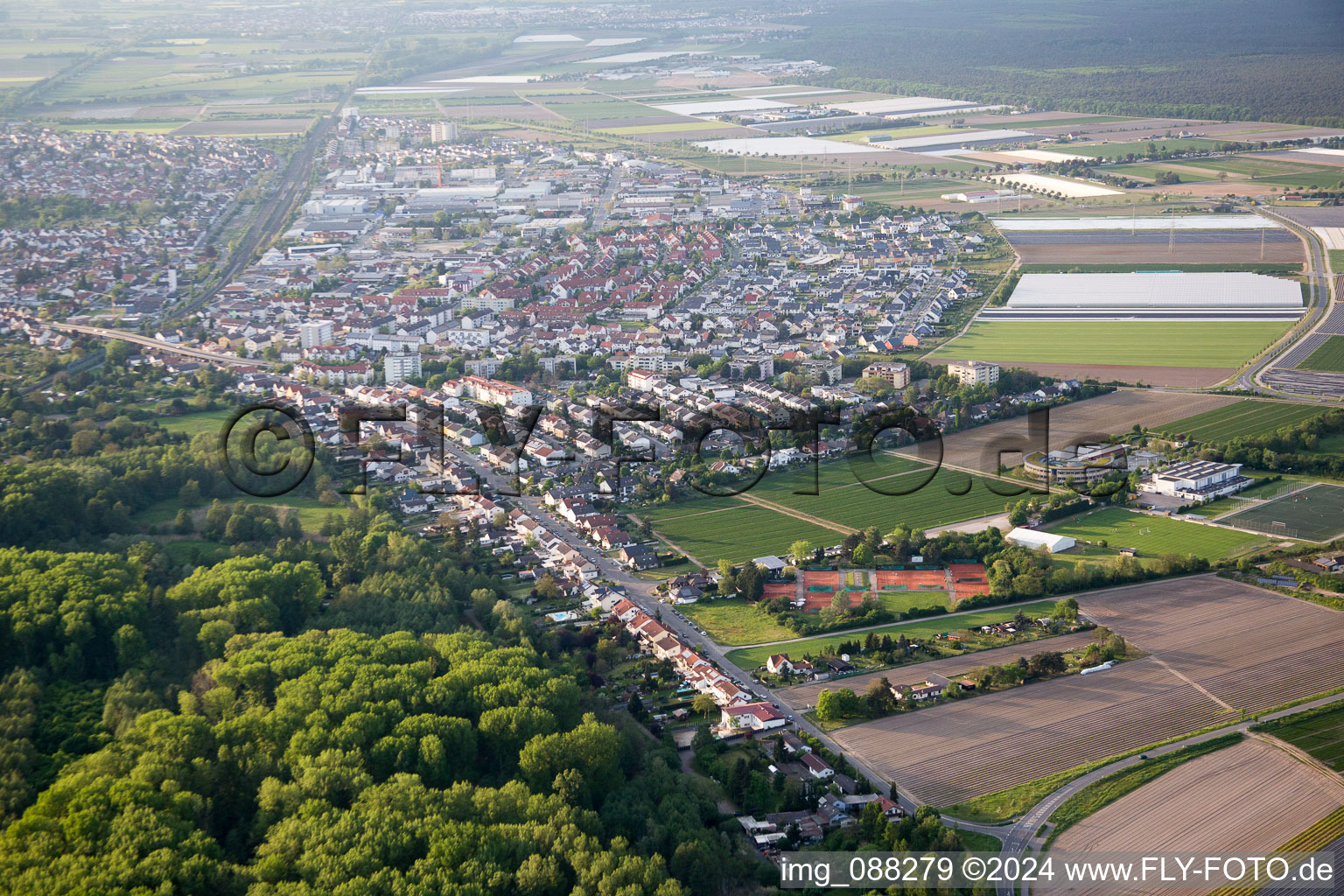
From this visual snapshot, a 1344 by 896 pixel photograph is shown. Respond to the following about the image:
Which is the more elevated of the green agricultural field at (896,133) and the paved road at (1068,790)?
the green agricultural field at (896,133)

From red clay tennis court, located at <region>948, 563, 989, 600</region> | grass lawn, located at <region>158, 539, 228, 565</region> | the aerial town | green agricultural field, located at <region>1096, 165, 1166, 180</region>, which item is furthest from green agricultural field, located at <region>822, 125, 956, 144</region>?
grass lawn, located at <region>158, 539, 228, 565</region>

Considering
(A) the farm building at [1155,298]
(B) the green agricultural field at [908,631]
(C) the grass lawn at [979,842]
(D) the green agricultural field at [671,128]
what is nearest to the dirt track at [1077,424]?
(B) the green agricultural field at [908,631]

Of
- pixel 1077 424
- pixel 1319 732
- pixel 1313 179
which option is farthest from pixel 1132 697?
pixel 1313 179

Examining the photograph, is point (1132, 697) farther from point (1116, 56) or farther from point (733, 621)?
point (1116, 56)

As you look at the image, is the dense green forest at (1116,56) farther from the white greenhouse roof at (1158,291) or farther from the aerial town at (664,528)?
the white greenhouse roof at (1158,291)

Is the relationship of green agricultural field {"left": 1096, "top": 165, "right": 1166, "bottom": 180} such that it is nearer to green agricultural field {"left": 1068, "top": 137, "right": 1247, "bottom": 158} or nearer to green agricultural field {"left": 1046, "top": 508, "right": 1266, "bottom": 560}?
green agricultural field {"left": 1068, "top": 137, "right": 1247, "bottom": 158}

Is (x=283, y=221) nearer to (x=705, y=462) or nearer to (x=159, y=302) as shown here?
(x=159, y=302)

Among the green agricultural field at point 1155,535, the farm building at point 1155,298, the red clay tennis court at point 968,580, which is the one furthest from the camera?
the farm building at point 1155,298
